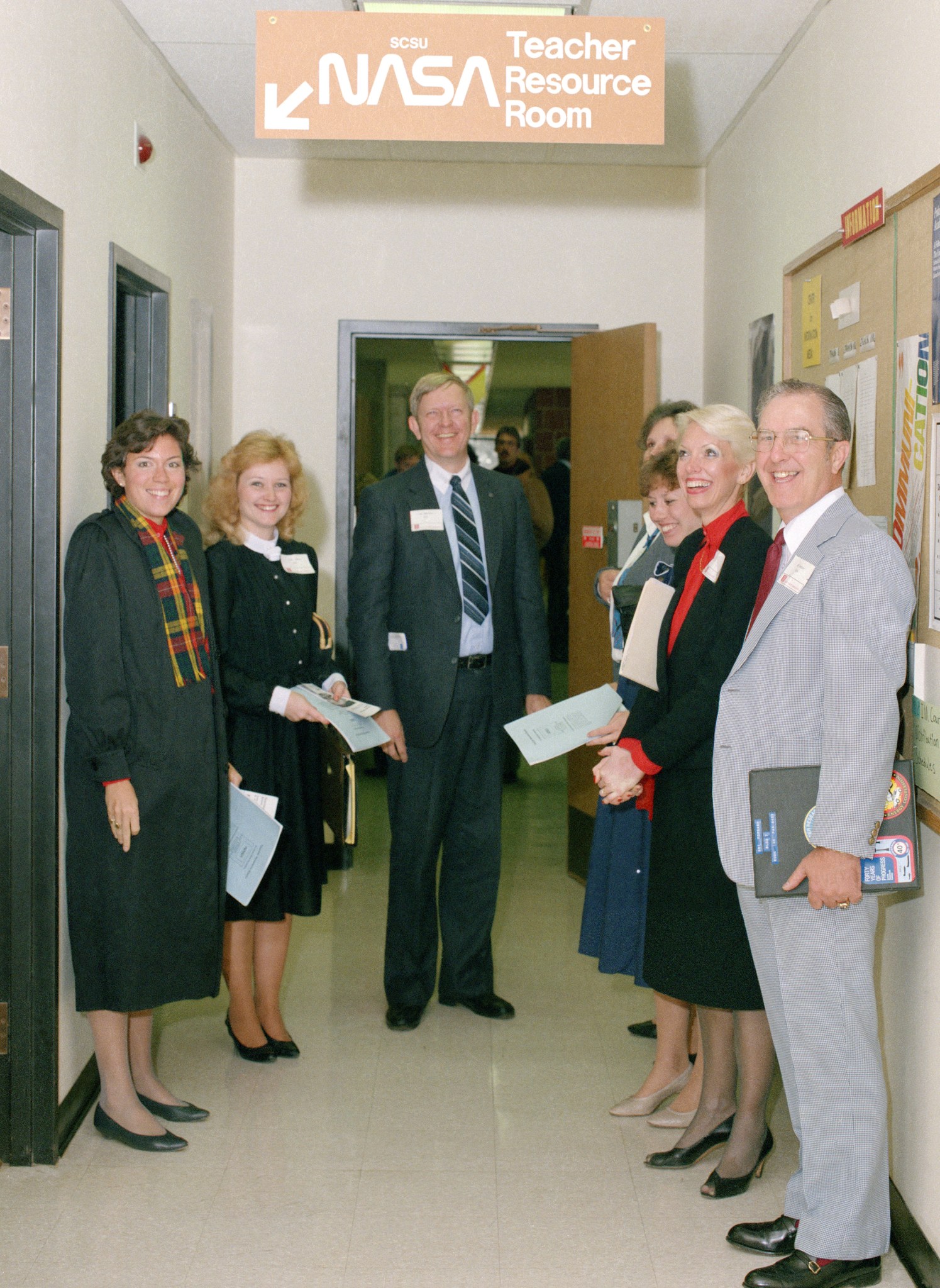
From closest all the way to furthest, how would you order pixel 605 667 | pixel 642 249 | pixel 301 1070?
pixel 301 1070
pixel 605 667
pixel 642 249

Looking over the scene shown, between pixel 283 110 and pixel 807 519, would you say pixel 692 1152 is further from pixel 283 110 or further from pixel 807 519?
pixel 283 110

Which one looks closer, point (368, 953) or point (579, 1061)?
point (579, 1061)

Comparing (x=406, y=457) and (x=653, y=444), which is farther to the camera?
(x=406, y=457)

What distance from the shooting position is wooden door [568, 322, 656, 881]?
4.69 m

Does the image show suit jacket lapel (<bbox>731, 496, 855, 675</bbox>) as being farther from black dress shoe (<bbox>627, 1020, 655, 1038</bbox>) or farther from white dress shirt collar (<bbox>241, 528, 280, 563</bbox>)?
black dress shoe (<bbox>627, 1020, 655, 1038</bbox>)

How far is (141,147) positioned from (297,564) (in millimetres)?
1343

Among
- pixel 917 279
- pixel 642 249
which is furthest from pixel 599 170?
pixel 917 279

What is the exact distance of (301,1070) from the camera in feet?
11.0

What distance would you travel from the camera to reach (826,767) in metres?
2.14

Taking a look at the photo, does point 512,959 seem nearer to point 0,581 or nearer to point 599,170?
point 0,581

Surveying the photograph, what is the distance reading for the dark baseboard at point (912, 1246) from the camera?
7.58 feet

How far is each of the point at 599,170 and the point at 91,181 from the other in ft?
8.95

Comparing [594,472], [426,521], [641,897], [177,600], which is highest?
[594,472]

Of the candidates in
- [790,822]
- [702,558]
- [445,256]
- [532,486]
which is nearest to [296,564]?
[702,558]
